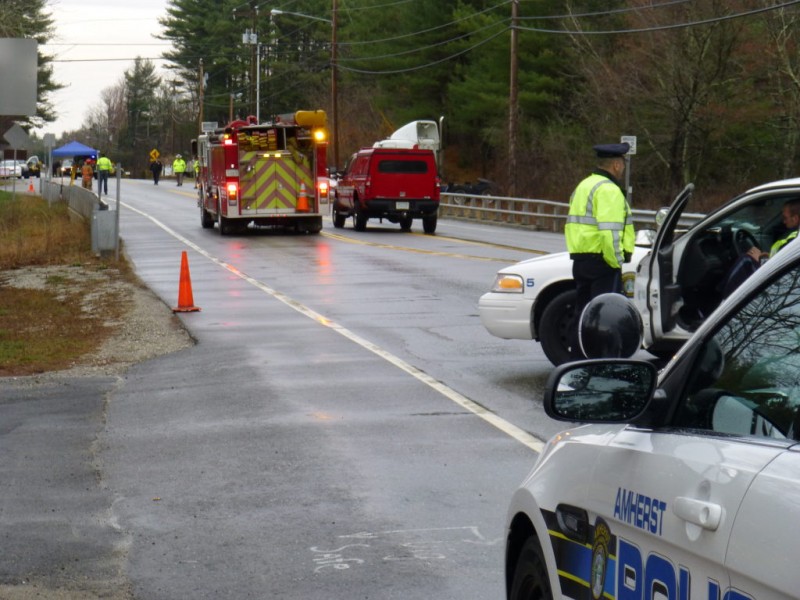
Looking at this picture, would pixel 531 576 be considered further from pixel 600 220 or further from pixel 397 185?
pixel 397 185

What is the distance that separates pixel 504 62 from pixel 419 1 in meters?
9.62

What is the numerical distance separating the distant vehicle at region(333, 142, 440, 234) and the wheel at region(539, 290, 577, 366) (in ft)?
78.9

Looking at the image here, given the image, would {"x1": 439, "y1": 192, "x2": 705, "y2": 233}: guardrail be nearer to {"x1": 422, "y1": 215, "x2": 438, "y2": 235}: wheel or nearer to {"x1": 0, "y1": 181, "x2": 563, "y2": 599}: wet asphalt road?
{"x1": 422, "y1": 215, "x2": 438, "y2": 235}: wheel

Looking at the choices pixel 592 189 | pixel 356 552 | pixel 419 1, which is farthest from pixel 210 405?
pixel 419 1

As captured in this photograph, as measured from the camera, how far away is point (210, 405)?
11.1 metres

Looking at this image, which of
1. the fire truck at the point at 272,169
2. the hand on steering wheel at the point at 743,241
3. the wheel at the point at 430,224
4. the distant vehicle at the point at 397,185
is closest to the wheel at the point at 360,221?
the distant vehicle at the point at 397,185

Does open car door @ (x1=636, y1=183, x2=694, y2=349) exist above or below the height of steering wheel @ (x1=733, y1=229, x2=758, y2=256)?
below

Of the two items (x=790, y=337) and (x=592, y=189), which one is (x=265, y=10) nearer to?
(x=592, y=189)

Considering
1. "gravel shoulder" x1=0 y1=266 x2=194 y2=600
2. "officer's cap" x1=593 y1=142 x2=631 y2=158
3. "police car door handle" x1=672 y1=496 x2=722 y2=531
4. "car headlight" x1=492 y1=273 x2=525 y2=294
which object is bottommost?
"gravel shoulder" x1=0 y1=266 x2=194 y2=600

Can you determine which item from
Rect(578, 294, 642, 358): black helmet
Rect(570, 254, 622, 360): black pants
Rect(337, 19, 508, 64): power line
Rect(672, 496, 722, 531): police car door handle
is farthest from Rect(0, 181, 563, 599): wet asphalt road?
Rect(337, 19, 508, 64): power line

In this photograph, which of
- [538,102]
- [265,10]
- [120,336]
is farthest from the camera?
[265,10]

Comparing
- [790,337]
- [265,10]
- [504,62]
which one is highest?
[265,10]

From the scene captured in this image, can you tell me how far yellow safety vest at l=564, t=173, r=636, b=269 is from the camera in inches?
435

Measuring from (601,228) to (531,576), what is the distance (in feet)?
23.7
